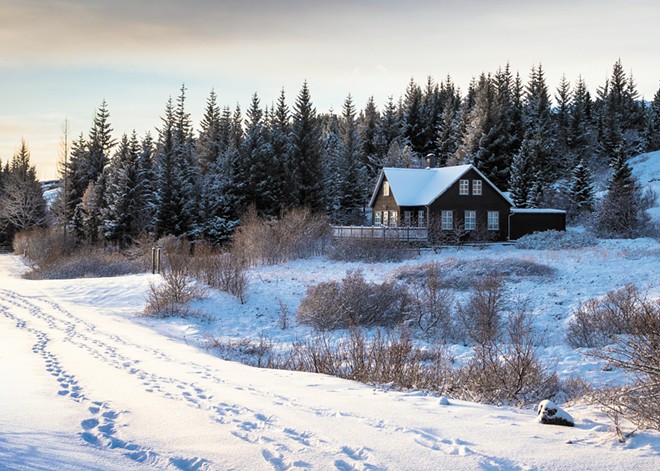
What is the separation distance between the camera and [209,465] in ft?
16.2

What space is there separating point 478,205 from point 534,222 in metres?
4.30

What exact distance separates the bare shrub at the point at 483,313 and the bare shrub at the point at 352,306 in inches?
78.8

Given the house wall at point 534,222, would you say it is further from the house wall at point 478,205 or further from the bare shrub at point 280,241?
the bare shrub at point 280,241

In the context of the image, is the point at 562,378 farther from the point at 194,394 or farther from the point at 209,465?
the point at 209,465

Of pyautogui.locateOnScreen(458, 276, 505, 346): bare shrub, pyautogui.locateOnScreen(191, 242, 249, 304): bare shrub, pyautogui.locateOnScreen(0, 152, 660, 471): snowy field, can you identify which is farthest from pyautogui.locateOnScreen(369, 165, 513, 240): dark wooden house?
pyautogui.locateOnScreen(0, 152, 660, 471): snowy field

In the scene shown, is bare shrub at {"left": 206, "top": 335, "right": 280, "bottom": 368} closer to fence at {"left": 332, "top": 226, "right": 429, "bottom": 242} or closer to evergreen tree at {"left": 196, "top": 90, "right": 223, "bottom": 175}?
fence at {"left": 332, "top": 226, "right": 429, "bottom": 242}

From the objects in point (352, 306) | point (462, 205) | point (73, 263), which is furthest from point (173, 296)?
point (462, 205)

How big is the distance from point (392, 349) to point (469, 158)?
158 ft

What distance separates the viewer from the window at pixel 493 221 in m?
41.3

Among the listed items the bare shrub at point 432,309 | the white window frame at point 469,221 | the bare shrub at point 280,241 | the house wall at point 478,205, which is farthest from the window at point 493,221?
the bare shrub at point 432,309

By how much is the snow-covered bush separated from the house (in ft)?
8.50

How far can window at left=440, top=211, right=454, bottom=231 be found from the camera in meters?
40.4

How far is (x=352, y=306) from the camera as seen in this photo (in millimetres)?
18000

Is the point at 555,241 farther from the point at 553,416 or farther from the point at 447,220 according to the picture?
the point at 553,416
